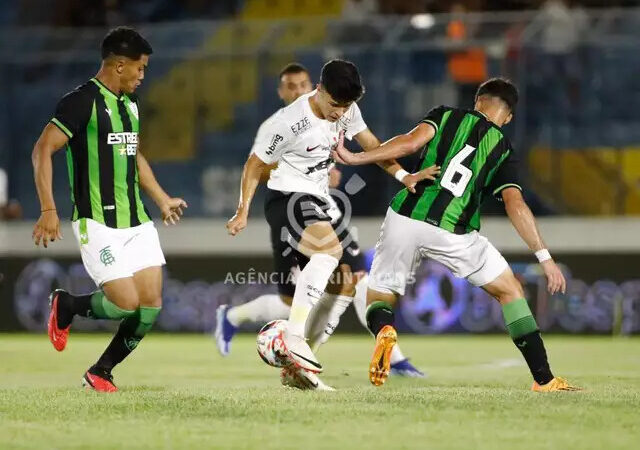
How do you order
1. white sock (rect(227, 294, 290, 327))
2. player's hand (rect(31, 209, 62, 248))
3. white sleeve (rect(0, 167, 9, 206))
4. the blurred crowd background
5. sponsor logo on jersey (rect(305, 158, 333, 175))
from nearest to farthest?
player's hand (rect(31, 209, 62, 248)) → sponsor logo on jersey (rect(305, 158, 333, 175)) → white sock (rect(227, 294, 290, 327)) → the blurred crowd background → white sleeve (rect(0, 167, 9, 206))

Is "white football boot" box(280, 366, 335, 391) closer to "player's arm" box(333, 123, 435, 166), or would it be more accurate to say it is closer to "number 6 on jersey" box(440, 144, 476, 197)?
"player's arm" box(333, 123, 435, 166)

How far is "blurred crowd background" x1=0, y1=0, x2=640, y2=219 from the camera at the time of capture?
45.5ft

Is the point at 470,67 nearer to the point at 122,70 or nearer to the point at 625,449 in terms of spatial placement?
the point at 122,70

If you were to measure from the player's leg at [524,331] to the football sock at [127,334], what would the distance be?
77.4 inches

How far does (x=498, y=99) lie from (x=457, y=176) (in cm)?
53

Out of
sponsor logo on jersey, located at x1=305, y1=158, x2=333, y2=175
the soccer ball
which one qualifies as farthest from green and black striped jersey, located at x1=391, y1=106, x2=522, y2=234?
the soccer ball

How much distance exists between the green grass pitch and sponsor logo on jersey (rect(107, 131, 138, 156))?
4.54ft

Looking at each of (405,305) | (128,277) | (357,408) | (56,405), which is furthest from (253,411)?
(405,305)

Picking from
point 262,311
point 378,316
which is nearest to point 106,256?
point 378,316

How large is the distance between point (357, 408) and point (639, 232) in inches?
353

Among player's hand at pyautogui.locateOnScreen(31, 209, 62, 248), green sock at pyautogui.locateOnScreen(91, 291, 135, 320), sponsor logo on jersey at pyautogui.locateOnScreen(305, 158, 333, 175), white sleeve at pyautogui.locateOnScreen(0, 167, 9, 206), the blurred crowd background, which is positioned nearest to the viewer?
player's hand at pyautogui.locateOnScreen(31, 209, 62, 248)

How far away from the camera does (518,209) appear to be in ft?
22.9

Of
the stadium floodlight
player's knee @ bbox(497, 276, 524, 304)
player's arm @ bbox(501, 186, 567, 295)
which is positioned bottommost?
player's knee @ bbox(497, 276, 524, 304)

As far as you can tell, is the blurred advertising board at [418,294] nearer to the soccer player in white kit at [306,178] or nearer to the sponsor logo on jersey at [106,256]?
the soccer player in white kit at [306,178]
